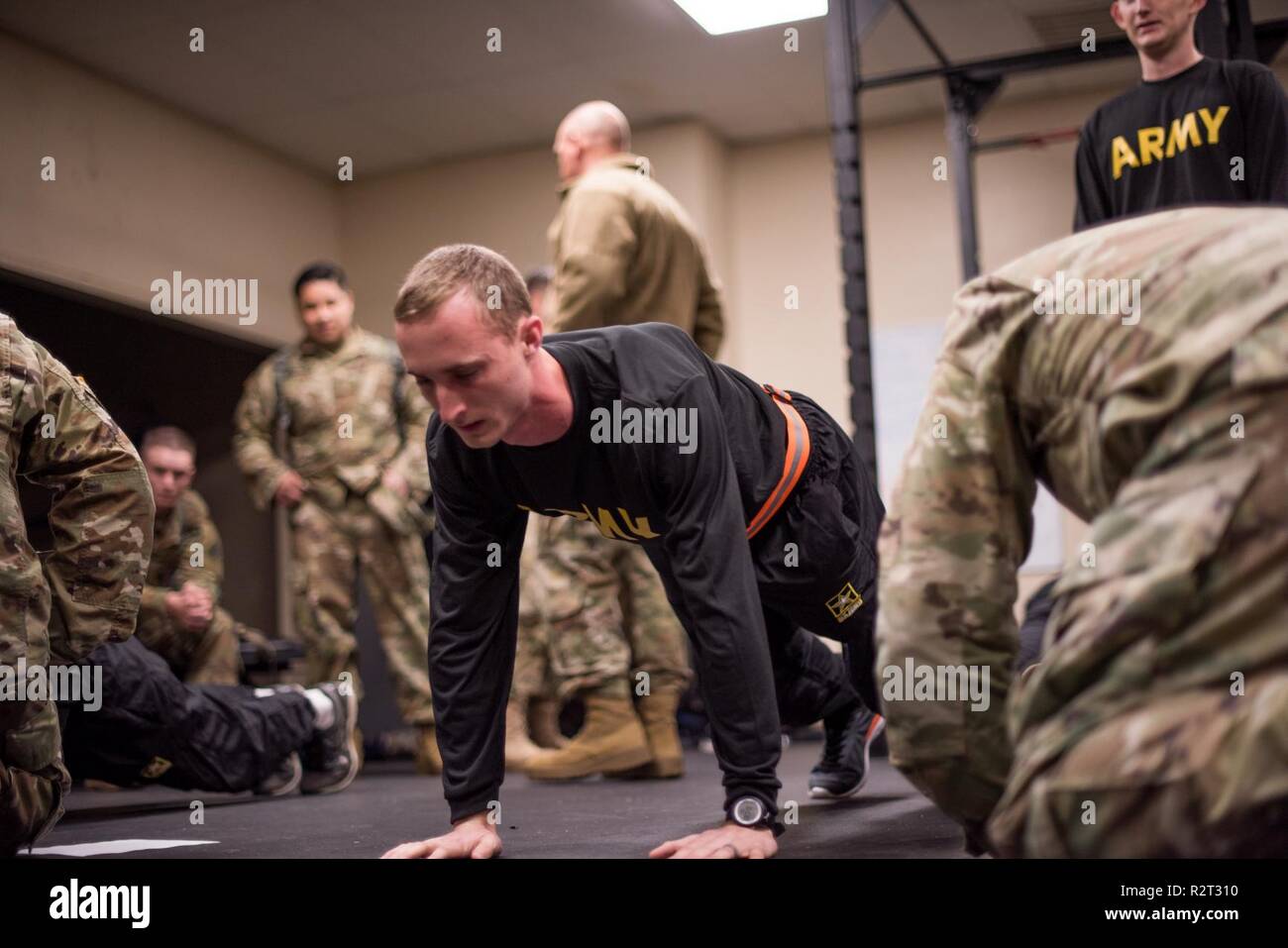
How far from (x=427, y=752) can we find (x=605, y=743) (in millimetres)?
723

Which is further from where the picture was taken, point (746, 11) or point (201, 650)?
point (746, 11)

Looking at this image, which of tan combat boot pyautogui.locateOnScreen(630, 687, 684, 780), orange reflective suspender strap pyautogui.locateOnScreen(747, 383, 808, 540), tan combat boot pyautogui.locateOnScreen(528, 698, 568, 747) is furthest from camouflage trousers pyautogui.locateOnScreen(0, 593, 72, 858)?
tan combat boot pyautogui.locateOnScreen(528, 698, 568, 747)

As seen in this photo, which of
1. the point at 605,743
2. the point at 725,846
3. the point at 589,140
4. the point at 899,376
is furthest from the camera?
the point at 899,376

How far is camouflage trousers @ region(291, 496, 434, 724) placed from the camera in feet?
11.0

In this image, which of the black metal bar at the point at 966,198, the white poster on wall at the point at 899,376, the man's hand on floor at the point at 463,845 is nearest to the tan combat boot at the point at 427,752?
the man's hand on floor at the point at 463,845

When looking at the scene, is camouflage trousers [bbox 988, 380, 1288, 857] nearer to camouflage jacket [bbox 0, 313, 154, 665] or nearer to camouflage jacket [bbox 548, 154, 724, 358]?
camouflage jacket [bbox 0, 313, 154, 665]

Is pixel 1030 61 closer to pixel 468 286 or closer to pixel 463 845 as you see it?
pixel 468 286

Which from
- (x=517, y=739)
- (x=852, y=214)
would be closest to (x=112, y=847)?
A: (x=517, y=739)

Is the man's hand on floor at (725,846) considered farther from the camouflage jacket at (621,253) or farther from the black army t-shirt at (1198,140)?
the camouflage jacket at (621,253)

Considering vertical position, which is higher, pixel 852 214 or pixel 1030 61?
pixel 1030 61

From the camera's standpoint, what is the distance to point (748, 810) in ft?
4.75

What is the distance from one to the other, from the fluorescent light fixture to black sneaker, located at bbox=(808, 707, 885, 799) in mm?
2305

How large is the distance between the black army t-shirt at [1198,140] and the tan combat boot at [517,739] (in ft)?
5.61
